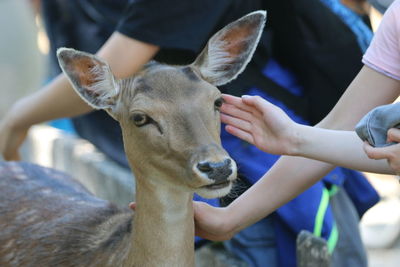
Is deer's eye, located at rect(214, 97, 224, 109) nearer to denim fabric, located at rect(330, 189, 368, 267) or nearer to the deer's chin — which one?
the deer's chin

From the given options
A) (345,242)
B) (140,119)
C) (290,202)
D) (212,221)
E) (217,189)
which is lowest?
(345,242)

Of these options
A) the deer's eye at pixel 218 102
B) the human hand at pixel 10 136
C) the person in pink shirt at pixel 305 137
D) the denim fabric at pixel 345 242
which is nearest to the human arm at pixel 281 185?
the person in pink shirt at pixel 305 137

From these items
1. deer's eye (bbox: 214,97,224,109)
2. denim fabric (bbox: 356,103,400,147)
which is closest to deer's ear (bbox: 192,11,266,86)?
deer's eye (bbox: 214,97,224,109)

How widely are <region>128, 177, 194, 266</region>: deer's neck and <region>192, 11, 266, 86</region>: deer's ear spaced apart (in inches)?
18.8

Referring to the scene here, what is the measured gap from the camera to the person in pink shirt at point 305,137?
285cm

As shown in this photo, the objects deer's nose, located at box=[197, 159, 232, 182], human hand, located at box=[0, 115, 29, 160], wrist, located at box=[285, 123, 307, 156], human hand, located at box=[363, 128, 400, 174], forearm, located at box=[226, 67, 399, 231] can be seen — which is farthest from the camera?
human hand, located at box=[0, 115, 29, 160]

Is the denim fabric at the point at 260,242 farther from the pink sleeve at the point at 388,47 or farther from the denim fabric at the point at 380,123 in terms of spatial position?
the denim fabric at the point at 380,123

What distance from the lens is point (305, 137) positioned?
290 cm

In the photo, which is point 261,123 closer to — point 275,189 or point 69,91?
point 275,189

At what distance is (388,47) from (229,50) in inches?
26.0

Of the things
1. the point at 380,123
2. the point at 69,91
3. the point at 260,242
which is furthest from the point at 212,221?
the point at 69,91

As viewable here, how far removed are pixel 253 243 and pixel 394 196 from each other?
3.56 m

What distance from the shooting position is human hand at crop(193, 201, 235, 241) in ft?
10.6

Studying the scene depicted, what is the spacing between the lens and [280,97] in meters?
3.88
